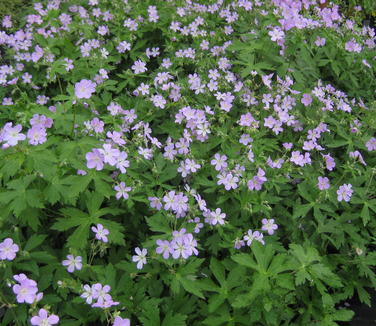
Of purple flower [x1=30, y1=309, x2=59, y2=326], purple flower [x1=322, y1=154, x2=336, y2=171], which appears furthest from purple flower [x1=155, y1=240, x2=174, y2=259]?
purple flower [x1=322, y1=154, x2=336, y2=171]

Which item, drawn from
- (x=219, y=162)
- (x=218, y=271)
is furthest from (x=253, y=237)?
(x=219, y=162)

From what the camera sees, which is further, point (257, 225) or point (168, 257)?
point (257, 225)

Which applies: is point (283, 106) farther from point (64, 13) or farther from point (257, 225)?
point (64, 13)

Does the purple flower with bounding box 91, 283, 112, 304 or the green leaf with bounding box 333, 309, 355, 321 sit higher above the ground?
the purple flower with bounding box 91, 283, 112, 304

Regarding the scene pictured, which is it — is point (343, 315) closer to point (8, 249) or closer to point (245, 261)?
point (245, 261)

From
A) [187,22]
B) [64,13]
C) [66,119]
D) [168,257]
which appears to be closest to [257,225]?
[168,257]

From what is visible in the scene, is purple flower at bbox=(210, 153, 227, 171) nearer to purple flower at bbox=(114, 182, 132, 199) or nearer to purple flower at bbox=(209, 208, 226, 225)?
purple flower at bbox=(209, 208, 226, 225)
